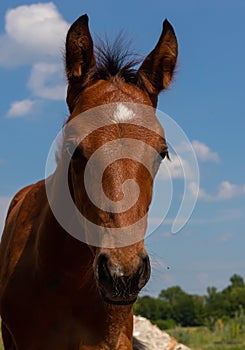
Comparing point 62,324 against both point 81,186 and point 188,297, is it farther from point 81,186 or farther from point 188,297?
point 188,297

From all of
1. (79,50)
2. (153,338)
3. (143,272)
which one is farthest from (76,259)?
(153,338)

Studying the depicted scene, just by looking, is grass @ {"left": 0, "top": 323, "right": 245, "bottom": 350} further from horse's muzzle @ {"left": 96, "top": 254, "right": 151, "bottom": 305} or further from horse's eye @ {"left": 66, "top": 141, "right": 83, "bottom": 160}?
horse's muzzle @ {"left": 96, "top": 254, "right": 151, "bottom": 305}

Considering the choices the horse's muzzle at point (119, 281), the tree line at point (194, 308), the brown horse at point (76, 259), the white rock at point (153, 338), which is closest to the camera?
the horse's muzzle at point (119, 281)

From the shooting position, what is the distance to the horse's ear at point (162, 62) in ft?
15.2

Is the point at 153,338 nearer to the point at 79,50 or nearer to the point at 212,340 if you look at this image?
the point at 212,340

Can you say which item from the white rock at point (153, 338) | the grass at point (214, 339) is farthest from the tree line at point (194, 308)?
the white rock at point (153, 338)

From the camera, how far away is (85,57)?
4.64 metres

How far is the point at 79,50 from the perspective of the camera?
4594 millimetres

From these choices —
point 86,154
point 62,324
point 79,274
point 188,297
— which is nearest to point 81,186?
point 86,154

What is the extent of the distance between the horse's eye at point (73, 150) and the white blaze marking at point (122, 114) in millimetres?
Answer: 306

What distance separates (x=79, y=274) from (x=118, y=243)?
1.40 meters

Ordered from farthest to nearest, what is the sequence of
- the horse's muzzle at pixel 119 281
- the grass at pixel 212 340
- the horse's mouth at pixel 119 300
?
the grass at pixel 212 340
the horse's mouth at pixel 119 300
the horse's muzzle at pixel 119 281

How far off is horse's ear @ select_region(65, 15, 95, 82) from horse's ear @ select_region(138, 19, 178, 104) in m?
0.42

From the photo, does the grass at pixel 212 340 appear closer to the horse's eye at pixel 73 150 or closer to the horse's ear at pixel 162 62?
the horse's ear at pixel 162 62
